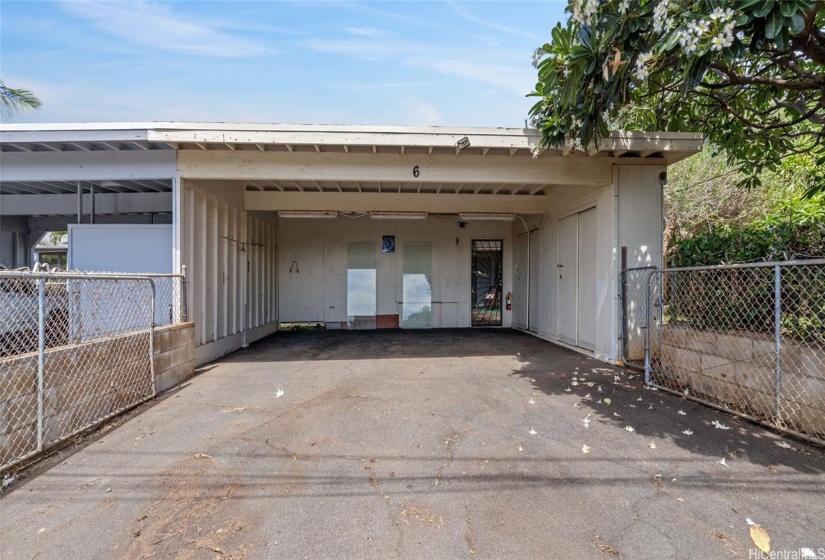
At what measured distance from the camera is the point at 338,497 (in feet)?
8.32

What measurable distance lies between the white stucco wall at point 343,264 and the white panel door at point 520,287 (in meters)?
1.00

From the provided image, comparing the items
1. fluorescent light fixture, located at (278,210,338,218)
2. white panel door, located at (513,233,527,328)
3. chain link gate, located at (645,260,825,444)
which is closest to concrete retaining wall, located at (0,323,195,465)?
fluorescent light fixture, located at (278,210,338,218)

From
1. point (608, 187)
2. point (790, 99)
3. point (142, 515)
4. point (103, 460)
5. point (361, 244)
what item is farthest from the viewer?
point (361, 244)

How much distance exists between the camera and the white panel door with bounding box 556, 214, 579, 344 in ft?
24.7

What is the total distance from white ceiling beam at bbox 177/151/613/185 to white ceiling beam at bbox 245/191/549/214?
95.1 inches

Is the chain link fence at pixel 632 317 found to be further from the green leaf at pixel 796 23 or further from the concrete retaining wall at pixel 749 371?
the green leaf at pixel 796 23

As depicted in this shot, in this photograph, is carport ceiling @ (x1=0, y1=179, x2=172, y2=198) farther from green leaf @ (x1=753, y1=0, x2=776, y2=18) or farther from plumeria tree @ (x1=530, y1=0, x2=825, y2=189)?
green leaf @ (x1=753, y1=0, x2=776, y2=18)

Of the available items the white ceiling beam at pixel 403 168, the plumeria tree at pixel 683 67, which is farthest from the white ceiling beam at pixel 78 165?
the plumeria tree at pixel 683 67

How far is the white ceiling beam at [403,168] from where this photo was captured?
241 inches

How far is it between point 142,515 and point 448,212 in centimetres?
Result: 772

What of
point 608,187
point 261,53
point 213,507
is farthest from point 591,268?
point 261,53

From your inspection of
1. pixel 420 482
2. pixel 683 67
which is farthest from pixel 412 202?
pixel 420 482

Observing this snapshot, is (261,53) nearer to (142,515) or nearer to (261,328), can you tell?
(261,328)

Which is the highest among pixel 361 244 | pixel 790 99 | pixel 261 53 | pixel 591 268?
pixel 261 53
